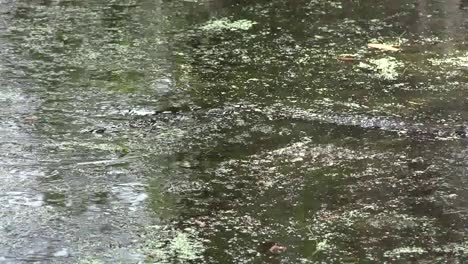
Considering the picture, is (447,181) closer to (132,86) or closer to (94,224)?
(94,224)

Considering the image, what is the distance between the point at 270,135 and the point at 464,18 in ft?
8.07

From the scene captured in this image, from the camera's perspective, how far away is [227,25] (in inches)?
214

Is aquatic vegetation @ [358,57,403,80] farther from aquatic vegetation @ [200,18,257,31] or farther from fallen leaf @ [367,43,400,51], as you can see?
aquatic vegetation @ [200,18,257,31]

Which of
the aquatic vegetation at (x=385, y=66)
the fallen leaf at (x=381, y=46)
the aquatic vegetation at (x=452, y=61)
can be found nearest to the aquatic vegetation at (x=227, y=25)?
the fallen leaf at (x=381, y=46)

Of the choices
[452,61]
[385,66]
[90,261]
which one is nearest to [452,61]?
[452,61]

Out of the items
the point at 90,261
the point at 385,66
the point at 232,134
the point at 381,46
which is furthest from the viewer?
the point at 381,46

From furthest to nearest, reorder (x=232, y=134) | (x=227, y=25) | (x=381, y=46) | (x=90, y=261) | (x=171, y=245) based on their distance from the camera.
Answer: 1. (x=227, y=25)
2. (x=381, y=46)
3. (x=232, y=134)
4. (x=171, y=245)
5. (x=90, y=261)

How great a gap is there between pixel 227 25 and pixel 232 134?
1.77 meters

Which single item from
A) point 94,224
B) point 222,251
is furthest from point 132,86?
point 222,251

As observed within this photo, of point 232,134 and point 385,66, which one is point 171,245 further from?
point 385,66

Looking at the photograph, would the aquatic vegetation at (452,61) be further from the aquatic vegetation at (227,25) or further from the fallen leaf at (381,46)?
the aquatic vegetation at (227,25)

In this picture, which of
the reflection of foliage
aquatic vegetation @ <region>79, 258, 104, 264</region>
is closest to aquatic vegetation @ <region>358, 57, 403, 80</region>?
the reflection of foliage

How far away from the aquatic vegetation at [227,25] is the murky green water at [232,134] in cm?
1

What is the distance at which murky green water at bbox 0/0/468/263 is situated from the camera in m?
2.96
